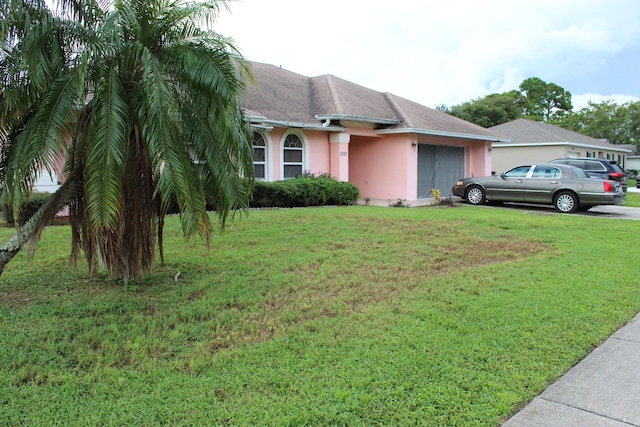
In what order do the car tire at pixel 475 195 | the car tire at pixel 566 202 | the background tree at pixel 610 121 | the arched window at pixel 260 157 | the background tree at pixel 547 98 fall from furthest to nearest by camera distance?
the background tree at pixel 547 98 < the background tree at pixel 610 121 < the car tire at pixel 475 195 < the arched window at pixel 260 157 < the car tire at pixel 566 202

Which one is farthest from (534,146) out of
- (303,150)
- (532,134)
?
(303,150)

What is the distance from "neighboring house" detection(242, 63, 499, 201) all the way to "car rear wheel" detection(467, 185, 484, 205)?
2.07 metres

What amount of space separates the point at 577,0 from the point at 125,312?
15748 mm

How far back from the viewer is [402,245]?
360 inches

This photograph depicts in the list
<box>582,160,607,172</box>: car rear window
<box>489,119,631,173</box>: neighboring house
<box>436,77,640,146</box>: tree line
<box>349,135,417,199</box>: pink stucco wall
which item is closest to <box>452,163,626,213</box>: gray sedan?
<box>349,135,417,199</box>: pink stucco wall

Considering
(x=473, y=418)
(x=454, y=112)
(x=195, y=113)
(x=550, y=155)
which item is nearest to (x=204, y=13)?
(x=195, y=113)

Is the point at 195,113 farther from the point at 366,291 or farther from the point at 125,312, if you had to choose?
the point at 366,291

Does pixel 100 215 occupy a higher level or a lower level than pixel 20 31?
lower

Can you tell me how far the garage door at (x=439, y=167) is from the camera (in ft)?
65.0

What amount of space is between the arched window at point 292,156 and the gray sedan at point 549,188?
6.68m

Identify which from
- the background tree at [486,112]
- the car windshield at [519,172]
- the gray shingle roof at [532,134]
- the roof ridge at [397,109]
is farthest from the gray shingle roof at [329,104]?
the background tree at [486,112]

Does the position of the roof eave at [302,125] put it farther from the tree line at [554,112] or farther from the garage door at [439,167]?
the tree line at [554,112]

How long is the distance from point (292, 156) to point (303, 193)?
98.5 inches

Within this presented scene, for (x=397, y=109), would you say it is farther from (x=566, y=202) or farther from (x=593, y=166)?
(x=593, y=166)
